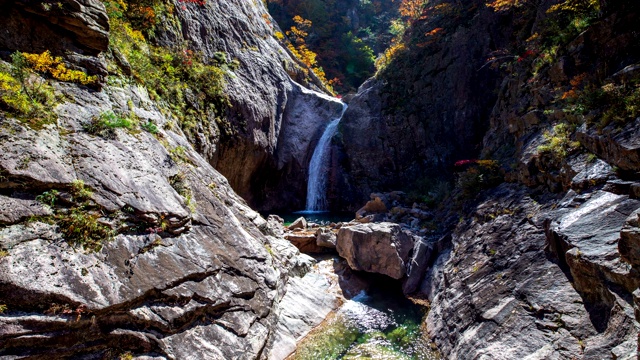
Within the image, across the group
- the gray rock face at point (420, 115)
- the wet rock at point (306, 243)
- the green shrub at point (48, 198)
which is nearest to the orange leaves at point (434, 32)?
the gray rock face at point (420, 115)

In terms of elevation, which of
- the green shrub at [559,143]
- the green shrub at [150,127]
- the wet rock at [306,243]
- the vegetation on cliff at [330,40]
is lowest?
the wet rock at [306,243]

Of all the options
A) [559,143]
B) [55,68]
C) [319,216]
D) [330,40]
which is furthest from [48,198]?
[330,40]

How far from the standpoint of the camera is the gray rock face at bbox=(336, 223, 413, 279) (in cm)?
938

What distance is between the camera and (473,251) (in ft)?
26.1

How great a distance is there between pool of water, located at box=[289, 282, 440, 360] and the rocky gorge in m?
0.09

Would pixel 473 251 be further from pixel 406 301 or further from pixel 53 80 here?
pixel 53 80

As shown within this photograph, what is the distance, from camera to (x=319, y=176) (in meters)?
21.2

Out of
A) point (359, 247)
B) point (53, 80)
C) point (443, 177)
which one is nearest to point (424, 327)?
point (359, 247)

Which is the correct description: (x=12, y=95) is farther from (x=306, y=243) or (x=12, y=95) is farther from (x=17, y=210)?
(x=306, y=243)

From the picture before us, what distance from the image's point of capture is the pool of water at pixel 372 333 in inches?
266

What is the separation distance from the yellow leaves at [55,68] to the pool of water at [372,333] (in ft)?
23.3

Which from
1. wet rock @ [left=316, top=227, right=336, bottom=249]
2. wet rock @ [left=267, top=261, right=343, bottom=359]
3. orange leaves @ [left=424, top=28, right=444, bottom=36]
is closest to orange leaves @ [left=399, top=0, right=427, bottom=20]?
orange leaves @ [left=424, top=28, right=444, bottom=36]

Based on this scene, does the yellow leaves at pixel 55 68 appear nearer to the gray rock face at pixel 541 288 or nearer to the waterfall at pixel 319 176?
the gray rock face at pixel 541 288

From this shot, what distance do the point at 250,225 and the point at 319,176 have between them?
13.0m
